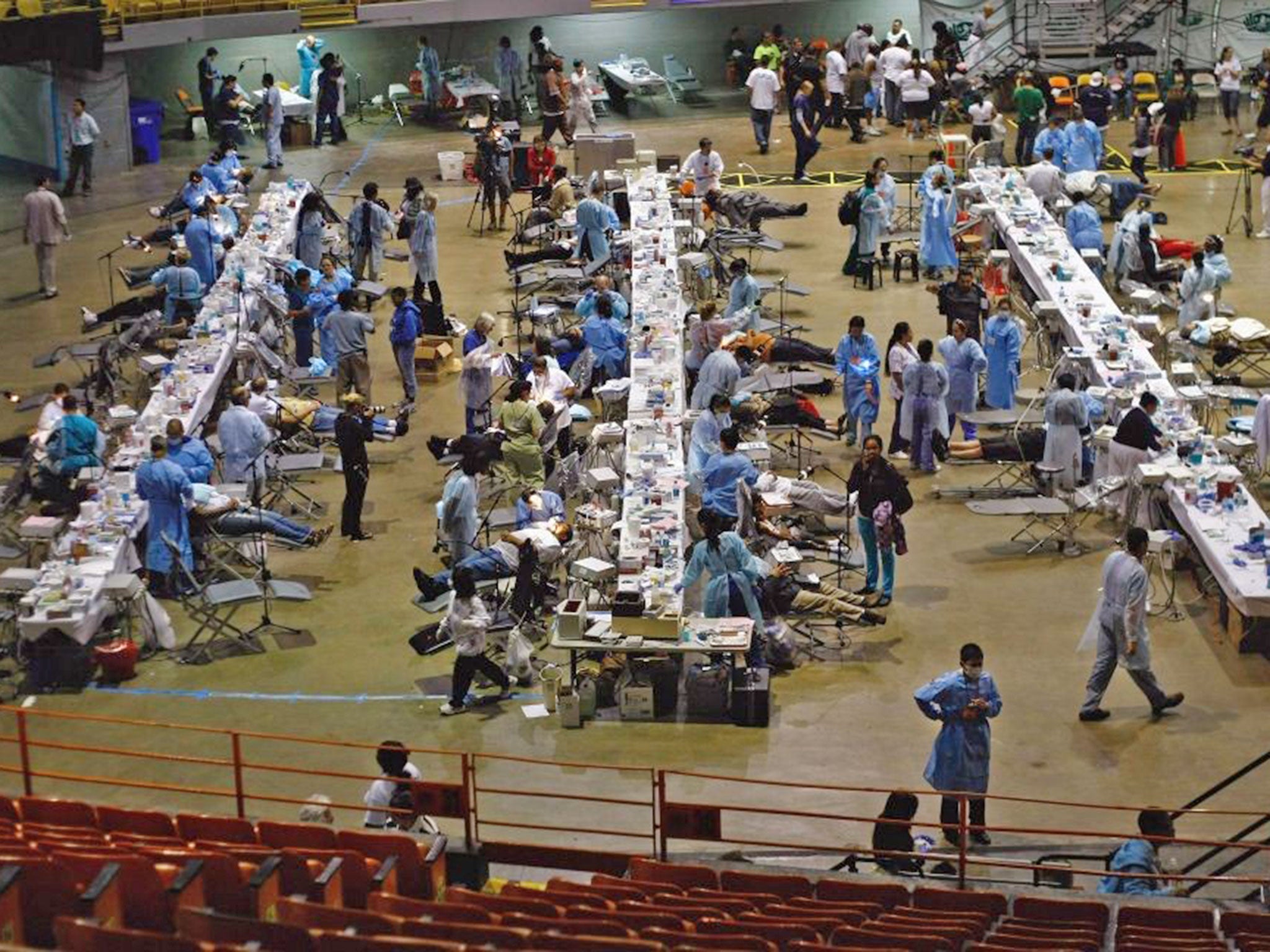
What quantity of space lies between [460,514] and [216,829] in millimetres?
6635

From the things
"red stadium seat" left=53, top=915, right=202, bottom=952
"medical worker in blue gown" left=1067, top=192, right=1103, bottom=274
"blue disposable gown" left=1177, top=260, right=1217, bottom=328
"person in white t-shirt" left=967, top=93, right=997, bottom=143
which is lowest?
"red stadium seat" left=53, top=915, right=202, bottom=952

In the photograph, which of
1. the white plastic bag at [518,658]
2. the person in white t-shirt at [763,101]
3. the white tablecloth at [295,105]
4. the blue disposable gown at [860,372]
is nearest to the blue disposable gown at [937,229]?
the blue disposable gown at [860,372]

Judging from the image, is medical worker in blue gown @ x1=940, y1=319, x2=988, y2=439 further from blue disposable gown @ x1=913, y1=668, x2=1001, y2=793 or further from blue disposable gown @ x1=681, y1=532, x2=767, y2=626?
blue disposable gown @ x1=913, y1=668, x2=1001, y2=793

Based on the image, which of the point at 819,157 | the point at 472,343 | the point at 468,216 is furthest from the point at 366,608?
the point at 819,157

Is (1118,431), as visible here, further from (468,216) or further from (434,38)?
(434,38)

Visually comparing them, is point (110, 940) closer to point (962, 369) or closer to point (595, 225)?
point (962, 369)

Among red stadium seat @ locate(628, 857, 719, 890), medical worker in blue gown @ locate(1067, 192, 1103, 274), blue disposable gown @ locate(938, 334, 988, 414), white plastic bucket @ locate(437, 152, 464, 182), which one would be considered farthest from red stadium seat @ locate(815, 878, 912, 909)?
white plastic bucket @ locate(437, 152, 464, 182)

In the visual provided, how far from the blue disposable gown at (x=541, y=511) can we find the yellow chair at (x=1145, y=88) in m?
21.2

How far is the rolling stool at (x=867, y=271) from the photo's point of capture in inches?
1142

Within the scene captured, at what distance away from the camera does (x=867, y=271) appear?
29.0 m

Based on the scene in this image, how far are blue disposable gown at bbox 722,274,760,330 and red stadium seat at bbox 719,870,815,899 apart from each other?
40.6ft

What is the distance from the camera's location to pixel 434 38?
137ft

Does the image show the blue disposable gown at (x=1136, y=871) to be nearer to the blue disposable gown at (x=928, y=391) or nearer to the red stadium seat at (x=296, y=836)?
the red stadium seat at (x=296, y=836)

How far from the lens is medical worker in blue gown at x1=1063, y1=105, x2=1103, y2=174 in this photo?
32.2 m
